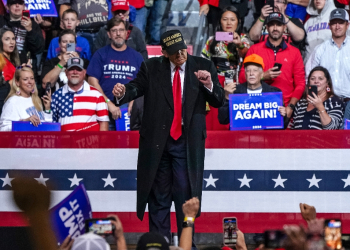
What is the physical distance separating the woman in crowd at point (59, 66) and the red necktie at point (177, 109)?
3.08 meters

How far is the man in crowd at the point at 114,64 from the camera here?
838cm

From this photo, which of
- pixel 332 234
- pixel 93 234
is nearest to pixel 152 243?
pixel 93 234

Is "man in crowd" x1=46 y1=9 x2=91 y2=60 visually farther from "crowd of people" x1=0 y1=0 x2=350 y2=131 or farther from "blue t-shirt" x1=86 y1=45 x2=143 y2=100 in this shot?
"blue t-shirt" x1=86 y1=45 x2=143 y2=100


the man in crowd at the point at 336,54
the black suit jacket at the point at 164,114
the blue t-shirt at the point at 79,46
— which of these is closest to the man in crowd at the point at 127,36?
the blue t-shirt at the point at 79,46

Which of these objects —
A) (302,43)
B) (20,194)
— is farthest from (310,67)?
(20,194)

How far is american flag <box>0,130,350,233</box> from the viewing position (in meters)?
6.70

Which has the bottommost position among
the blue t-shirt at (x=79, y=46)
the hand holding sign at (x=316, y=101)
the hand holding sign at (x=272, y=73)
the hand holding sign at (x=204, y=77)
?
the hand holding sign at (x=316, y=101)

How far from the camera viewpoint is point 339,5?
959 cm

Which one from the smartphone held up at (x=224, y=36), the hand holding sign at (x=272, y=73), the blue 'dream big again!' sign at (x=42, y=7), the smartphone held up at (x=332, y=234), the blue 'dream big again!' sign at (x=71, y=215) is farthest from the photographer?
the blue 'dream big again!' sign at (x=42, y=7)

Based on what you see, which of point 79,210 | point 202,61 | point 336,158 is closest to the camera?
point 79,210

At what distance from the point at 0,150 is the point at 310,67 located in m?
4.30

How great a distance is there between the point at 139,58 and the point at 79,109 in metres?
1.43

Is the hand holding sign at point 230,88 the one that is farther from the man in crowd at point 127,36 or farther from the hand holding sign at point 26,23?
the hand holding sign at point 26,23

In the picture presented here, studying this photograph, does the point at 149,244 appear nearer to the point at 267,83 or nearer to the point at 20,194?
the point at 20,194
